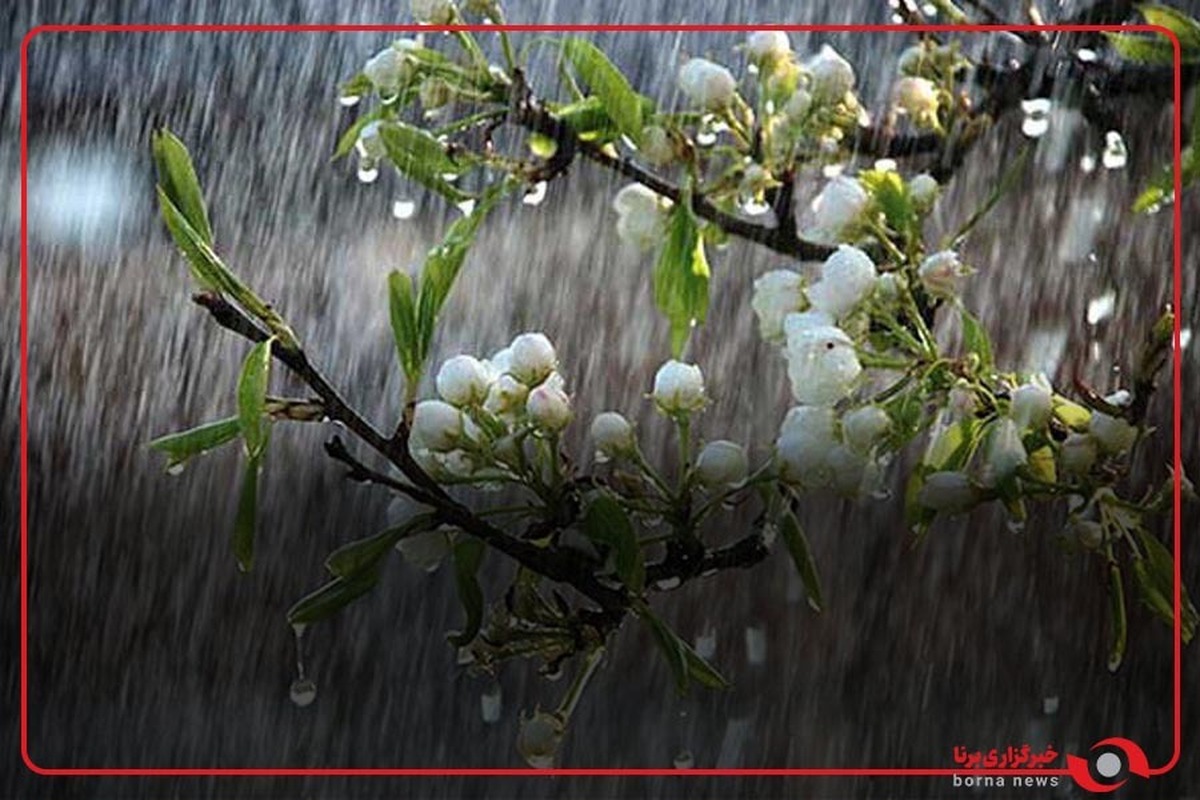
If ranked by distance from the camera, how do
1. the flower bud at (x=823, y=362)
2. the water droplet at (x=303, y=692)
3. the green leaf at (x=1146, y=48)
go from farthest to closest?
the water droplet at (x=303, y=692) → the green leaf at (x=1146, y=48) → the flower bud at (x=823, y=362)

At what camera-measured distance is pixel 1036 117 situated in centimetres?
85

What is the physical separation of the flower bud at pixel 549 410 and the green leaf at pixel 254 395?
0.30ft

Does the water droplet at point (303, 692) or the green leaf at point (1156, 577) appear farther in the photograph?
the water droplet at point (303, 692)

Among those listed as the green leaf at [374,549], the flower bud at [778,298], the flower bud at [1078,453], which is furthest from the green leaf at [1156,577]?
the green leaf at [374,549]

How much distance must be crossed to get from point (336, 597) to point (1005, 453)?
0.79 feet

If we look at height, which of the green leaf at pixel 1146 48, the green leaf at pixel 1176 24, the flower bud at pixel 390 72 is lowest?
the flower bud at pixel 390 72

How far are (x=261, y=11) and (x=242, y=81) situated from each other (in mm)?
45

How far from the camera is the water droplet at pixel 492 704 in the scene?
1042 millimetres

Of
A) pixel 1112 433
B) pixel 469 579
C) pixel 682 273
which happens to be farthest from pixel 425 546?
pixel 1112 433

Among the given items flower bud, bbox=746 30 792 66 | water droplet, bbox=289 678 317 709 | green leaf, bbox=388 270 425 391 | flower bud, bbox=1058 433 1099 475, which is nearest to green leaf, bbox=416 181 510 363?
green leaf, bbox=388 270 425 391

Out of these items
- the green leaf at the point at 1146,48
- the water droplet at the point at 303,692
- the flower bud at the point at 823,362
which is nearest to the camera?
the flower bud at the point at 823,362

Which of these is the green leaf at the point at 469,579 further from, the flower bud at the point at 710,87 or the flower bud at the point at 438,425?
the flower bud at the point at 710,87

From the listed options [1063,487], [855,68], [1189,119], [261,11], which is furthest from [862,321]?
[261,11]

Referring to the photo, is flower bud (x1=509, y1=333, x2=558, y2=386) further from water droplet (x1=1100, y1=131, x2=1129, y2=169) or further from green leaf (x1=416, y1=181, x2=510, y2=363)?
water droplet (x1=1100, y1=131, x2=1129, y2=169)
